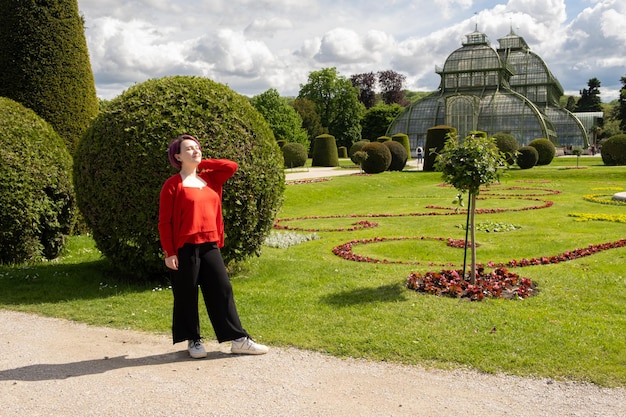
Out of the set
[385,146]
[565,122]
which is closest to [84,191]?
[385,146]

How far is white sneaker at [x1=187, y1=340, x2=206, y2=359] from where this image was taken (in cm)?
496

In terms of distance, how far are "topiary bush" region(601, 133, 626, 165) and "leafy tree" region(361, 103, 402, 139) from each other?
36228mm

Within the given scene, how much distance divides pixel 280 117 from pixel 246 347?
5570 centimetres

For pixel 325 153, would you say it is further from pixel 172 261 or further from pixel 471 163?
pixel 172 261

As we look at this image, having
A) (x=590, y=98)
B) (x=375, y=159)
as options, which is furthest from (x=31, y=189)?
(x=590, y=98)

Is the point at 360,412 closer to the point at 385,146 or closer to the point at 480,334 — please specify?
the point at 480,334

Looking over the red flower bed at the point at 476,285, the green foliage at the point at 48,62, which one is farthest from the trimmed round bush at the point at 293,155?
the red flower bed at the point at 476,285

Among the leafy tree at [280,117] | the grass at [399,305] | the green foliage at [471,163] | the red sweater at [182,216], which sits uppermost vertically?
the leafy tree at [280,117]

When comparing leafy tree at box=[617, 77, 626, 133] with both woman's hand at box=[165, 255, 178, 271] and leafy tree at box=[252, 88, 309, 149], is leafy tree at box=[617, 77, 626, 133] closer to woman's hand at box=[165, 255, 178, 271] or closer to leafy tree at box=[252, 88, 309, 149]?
leafy tree at box=[252, 88, 309, 149]

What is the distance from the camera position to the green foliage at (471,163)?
693cm

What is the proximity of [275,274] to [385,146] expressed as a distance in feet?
93.8

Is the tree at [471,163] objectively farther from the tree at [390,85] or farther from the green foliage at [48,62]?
the tree at [390,85]

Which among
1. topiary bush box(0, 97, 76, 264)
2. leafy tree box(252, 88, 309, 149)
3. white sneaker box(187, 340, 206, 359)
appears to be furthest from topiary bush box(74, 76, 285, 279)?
leafy tree box(252, 88, 309, 149)

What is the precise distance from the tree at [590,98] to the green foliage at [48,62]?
328 feet
